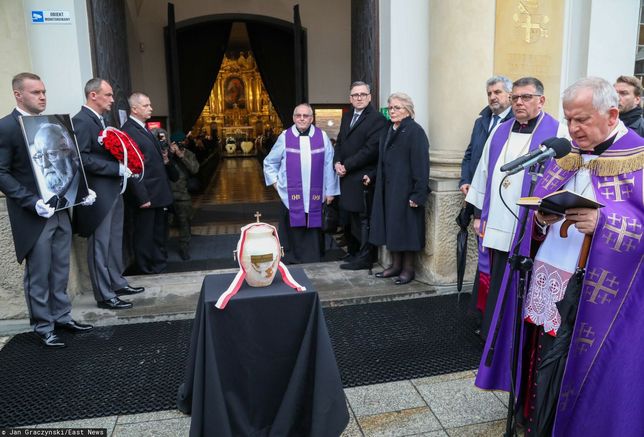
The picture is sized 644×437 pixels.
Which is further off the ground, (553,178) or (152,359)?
(553,178)

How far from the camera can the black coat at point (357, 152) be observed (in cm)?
520

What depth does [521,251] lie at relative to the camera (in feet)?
8.64

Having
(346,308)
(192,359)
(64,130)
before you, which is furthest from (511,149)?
(64,130)

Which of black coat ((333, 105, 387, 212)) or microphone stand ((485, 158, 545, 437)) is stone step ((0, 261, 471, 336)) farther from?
microphone stand ((485, 158, 545, 437))

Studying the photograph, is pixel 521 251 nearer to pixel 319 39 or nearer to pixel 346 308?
pixel 346 308

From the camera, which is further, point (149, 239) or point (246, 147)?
point (246, 147)

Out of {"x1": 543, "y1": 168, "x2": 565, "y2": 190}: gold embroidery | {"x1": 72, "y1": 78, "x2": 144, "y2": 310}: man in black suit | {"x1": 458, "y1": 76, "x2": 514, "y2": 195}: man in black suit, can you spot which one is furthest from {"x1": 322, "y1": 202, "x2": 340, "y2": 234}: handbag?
{"x1": 543, "y1": 168, "x2": 565, "y2": 190}: gold embroidery

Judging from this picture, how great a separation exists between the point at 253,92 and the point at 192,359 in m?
20.5

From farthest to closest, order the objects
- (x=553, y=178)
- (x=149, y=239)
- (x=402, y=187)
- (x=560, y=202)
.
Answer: (x=149, y=239)
(x=402, y=187)
(x=553, y=178)
(x=560, y=202)

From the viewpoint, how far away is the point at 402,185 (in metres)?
4.79

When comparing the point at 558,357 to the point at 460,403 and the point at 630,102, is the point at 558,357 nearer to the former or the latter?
the point at 460,403

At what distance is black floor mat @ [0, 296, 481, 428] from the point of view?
317 cm

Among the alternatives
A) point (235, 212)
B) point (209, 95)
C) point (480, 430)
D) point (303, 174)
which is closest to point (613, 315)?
point (480, 430)

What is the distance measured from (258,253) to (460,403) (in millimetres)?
1526
